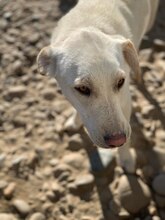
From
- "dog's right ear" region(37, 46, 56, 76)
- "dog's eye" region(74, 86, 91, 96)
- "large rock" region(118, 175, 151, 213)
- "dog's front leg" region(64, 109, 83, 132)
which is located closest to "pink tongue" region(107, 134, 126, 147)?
"dog's eye" region(74, 86, 91, 96)

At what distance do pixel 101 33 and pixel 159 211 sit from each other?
61.3 inches

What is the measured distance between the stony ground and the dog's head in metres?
0.93

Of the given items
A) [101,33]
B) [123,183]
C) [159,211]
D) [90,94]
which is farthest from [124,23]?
[159,211]

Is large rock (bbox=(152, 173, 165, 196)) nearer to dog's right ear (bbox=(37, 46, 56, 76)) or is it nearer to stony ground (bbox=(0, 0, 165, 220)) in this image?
stony ground (bbox=(0, 0, 165, 220))

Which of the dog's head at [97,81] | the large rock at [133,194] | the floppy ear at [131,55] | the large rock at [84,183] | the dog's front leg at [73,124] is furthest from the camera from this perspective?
the dog's front leg at [73,124]

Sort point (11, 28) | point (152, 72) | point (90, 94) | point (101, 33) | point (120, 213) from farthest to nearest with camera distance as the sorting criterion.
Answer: point (11, 28)
point (152, 72)
point (120, 213)
point (101, 33)
point (90, 94)

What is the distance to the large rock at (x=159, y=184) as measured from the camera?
12.6ft

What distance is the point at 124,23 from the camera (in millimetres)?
3768

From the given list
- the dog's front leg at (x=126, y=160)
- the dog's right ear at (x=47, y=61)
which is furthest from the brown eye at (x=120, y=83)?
the dog's front leg at (x=126, y=160)

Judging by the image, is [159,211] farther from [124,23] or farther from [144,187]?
[124,23]

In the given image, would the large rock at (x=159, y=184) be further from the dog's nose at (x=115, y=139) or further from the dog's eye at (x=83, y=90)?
the dog's eye at (x=83, y=90)

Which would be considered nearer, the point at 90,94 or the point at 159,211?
the point at 90,94

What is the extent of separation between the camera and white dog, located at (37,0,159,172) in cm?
298

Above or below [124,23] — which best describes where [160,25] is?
below
